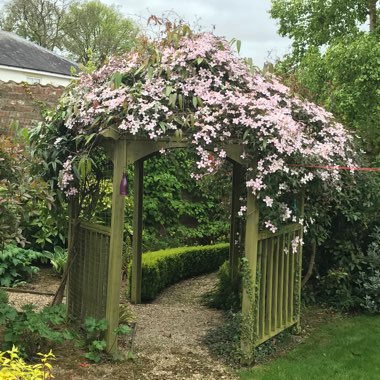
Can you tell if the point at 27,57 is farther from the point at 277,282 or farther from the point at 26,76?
the point at 277,282

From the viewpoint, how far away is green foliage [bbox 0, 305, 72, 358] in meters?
3.94

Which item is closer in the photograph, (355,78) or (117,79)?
(117,79)

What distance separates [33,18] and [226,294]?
1189 inches

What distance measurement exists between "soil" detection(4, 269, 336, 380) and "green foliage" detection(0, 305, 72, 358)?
0.73 ft

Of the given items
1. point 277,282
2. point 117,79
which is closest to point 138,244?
point 277,282

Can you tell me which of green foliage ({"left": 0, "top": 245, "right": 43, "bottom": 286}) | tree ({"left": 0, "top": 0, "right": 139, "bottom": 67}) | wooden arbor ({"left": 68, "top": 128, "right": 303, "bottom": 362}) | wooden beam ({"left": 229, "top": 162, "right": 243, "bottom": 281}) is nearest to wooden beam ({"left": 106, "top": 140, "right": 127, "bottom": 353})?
wooden arbor ({"left": 68, "top": 128, "right": 303, "bottom": 362})

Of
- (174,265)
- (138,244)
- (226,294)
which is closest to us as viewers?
(226,294)

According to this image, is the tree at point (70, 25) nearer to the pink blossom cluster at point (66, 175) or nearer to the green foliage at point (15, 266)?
the green foliage at point (15, 266)

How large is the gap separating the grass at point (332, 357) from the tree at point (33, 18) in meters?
30.7

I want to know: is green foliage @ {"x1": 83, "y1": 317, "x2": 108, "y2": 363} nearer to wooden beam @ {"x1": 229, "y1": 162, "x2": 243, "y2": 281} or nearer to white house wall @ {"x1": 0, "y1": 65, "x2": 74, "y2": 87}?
wooden beam @ {"x1": 229, "y1": 162, "x2": 243, "y2": 281}

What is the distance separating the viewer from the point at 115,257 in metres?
4.27

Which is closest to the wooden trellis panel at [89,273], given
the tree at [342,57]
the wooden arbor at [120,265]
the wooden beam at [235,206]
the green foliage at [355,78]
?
the wooden arbor at [120,265]

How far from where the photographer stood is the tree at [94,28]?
33469mm

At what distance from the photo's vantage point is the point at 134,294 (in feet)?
21.1
